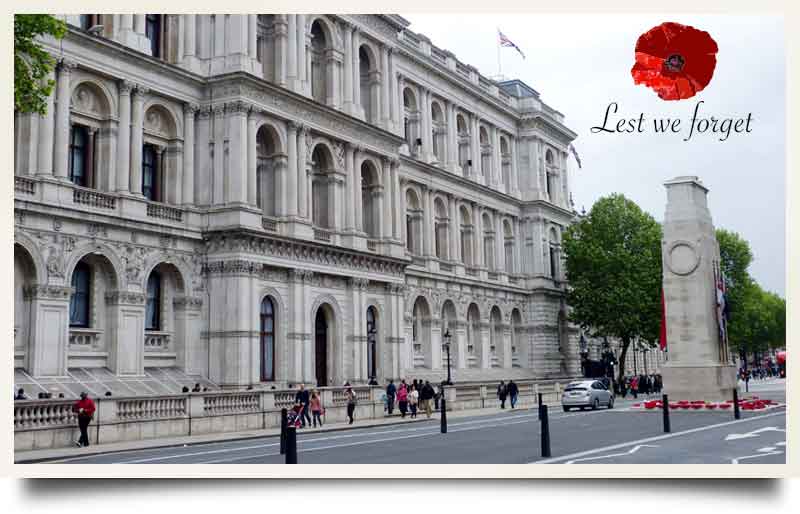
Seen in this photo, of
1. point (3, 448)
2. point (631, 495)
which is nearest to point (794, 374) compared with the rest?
point (631, 495)

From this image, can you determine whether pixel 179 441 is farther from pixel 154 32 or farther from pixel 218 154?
pixel 154 32

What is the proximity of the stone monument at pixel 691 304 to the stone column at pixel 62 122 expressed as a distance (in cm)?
2101

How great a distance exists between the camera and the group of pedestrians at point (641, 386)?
6028 cm

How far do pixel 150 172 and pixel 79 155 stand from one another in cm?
368

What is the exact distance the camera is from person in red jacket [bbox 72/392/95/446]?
2430 cm

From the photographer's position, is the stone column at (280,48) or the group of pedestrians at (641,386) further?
the group of pedestrians at (641,386)

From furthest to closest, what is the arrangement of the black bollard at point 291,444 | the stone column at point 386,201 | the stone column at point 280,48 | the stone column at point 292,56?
1. the stone column at point 386,201
2. the stone column at point 292,56
3. the stone column at point 280,48
4. the black bollard at point 291,444

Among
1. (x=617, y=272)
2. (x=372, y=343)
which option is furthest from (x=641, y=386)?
(x=372, y=343)

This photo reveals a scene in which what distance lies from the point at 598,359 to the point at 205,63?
168 feet

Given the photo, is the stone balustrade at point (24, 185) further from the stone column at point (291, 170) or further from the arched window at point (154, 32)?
the stone column at point (291, 170)

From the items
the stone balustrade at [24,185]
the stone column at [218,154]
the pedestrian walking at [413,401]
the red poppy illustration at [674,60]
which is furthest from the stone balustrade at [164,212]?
the red poppy illustration at [674,60]

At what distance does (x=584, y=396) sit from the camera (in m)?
40.6

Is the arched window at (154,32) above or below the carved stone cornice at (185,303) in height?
above

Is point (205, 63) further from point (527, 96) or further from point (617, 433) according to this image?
point (527, 96)
